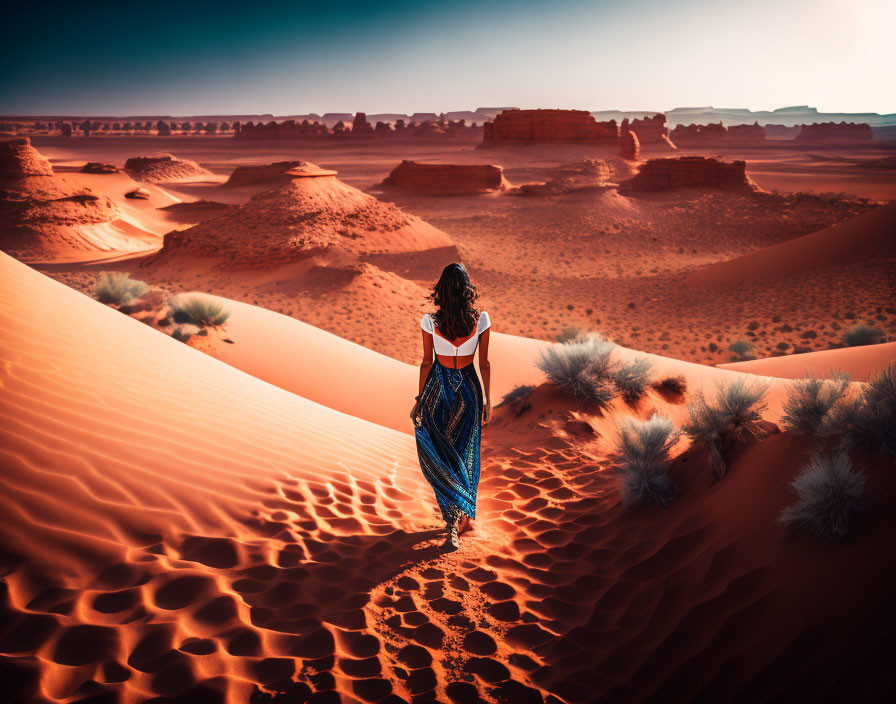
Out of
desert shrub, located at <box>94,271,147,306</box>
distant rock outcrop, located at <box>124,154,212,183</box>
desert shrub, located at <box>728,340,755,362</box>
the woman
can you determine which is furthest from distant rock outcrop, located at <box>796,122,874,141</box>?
the woman

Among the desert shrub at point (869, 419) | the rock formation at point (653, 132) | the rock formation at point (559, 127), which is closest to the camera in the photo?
the desert shrub at point (869, 419)

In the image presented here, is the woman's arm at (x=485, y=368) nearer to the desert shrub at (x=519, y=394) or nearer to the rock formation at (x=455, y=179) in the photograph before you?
the desert shrub at (x=519, y=394)

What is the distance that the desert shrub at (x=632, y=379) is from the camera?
7121 millimetres

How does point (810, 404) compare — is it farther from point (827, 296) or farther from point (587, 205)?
point (587, 205)

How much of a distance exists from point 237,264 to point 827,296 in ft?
65.5

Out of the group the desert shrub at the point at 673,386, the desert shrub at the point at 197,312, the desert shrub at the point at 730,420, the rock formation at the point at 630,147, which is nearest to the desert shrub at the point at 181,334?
the desert shrub at the point at 197,312

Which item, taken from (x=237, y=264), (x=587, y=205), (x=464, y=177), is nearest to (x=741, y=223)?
(x=587, y=205)

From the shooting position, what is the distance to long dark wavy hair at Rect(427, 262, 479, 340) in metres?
3.55

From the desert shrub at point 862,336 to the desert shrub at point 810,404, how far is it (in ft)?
34.7

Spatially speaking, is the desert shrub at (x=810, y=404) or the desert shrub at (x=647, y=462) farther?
the desert shrub at (x=647, y=462)

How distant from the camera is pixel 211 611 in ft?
9.38

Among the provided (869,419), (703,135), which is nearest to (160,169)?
(869,419)

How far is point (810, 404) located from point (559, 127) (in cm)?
7196

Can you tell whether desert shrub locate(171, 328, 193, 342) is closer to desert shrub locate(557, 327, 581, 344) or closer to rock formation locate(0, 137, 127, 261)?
desert shrub locate(557, 327, 581, 344)
